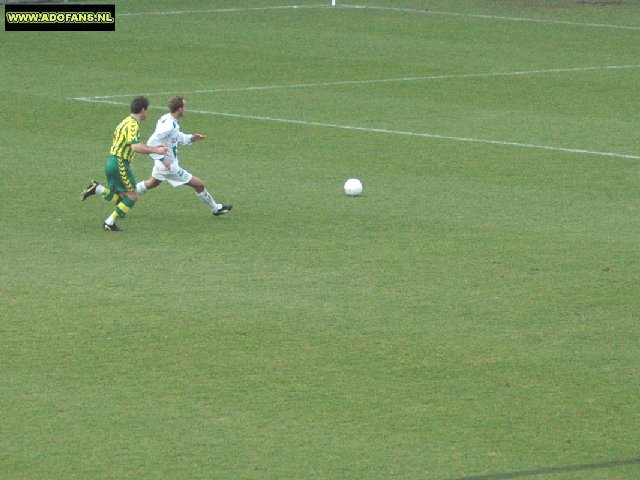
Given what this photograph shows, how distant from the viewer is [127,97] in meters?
25.8

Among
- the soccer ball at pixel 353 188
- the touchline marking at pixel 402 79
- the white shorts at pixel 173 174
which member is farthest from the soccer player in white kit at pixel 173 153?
the touchline marking at pixel 402 79

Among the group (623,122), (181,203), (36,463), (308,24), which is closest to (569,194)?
(181,203)

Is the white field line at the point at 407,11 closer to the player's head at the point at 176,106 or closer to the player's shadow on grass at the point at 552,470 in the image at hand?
the player's head at the point at 176,106

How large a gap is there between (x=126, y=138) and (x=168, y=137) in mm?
434

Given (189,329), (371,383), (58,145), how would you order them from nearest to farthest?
(371,383) < (189,329) < (58,145)

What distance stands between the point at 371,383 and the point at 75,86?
1821 cm

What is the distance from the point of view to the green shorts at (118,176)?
15.4 meters

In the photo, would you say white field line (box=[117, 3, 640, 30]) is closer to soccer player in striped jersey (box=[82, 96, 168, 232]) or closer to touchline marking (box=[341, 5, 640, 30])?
touchline marking (box=[341, 5, 640, 30])

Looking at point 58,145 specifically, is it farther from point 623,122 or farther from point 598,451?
point 598,451

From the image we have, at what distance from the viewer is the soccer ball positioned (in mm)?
16922

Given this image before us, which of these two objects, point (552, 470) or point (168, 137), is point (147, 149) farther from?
point (552, 470)

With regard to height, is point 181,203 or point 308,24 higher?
point 181,203

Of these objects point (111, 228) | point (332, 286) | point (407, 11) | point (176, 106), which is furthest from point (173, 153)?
point (407, 11)

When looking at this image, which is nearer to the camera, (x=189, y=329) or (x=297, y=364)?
(x=297, y=364)
